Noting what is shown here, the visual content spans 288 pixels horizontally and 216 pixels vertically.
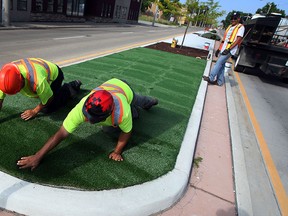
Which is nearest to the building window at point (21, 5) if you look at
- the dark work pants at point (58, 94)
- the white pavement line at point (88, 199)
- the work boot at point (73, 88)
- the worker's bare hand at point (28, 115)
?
the work boot at point (73, 88)

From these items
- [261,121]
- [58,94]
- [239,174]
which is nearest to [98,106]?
[58,94]

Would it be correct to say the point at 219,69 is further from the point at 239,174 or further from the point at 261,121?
the point at 239,174

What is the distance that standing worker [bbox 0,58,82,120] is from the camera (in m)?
2.70

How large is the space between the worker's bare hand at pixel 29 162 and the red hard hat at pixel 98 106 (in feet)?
2.38

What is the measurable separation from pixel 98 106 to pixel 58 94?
1877 millimetres

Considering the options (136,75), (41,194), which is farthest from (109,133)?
(136,75)

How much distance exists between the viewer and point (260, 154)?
4.23 m

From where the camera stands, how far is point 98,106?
2.39m

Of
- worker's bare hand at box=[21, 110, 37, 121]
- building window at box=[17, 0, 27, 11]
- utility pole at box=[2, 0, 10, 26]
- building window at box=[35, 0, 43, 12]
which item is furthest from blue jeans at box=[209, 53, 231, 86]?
building window at box=[35, 0, 43, 12]

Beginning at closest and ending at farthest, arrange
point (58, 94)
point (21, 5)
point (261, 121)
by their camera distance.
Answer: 1. point (58, 94)
2. point (261, 121)
3. point (21, 5)

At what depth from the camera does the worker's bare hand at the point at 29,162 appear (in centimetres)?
266

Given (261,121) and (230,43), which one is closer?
(261,121)

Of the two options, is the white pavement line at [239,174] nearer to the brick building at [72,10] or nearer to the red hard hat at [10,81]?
the red hard hat at [10,81]

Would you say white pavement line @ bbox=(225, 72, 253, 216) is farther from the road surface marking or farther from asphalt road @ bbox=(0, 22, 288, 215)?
the road surface marking
